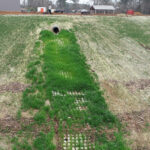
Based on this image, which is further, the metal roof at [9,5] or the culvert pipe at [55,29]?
the metal roof at [9,5]

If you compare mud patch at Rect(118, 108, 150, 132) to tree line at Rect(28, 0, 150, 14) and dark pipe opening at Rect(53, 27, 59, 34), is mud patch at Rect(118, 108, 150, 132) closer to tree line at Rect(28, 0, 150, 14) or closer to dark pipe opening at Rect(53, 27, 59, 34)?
dark pipe opening at Rect(53, 27, 59, 34)

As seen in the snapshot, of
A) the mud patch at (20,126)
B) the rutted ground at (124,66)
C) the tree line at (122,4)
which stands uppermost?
the tree line at (122,4)

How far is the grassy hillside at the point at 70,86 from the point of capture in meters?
5.89

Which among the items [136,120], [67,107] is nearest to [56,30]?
[67,107]

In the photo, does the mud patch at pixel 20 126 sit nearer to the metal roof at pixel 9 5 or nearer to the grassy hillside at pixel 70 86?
the grassy hillside at pixel 70 86

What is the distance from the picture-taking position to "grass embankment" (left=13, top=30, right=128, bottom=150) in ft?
18.4

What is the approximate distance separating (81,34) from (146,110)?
8529mm

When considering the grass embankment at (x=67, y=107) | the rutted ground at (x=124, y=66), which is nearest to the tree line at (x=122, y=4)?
the rutted ground at (x=124, y=66)

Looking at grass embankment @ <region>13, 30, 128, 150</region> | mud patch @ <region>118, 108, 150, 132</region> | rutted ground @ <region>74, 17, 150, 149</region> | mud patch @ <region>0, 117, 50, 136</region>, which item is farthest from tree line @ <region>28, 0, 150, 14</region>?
mud patch @ <region>0, 117, 50, 136</region>

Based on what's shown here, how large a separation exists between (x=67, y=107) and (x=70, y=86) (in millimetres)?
1362

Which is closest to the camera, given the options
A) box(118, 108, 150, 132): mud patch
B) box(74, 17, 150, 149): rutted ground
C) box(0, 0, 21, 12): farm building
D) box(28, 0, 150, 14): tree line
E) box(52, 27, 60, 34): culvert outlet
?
box(118, 108, 150, 132): mud patch

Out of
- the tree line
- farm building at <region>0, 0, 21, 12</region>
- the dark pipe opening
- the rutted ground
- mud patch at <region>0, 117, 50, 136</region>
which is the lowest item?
mud patch at <region>0, 117, 50, 136</region>

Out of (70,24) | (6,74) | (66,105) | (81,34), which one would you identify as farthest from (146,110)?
(70,24)

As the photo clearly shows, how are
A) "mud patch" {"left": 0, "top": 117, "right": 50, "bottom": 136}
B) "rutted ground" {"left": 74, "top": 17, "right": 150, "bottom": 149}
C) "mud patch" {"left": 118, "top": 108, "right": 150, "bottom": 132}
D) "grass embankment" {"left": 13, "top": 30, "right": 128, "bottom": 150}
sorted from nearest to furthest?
"grass embankment" {"left": 13, "top": 30, "right": 128, "bottom": 150}, "mud patch" {"left": 0, "top": 117, "right": 50, "bottom": 136}, "mud patch" {"left": 118, "top": 108, "right": 150, "bottom": 132}, "rutted ground" {"left": 74, "top": 17, "right": 150, "bottom": 149}
